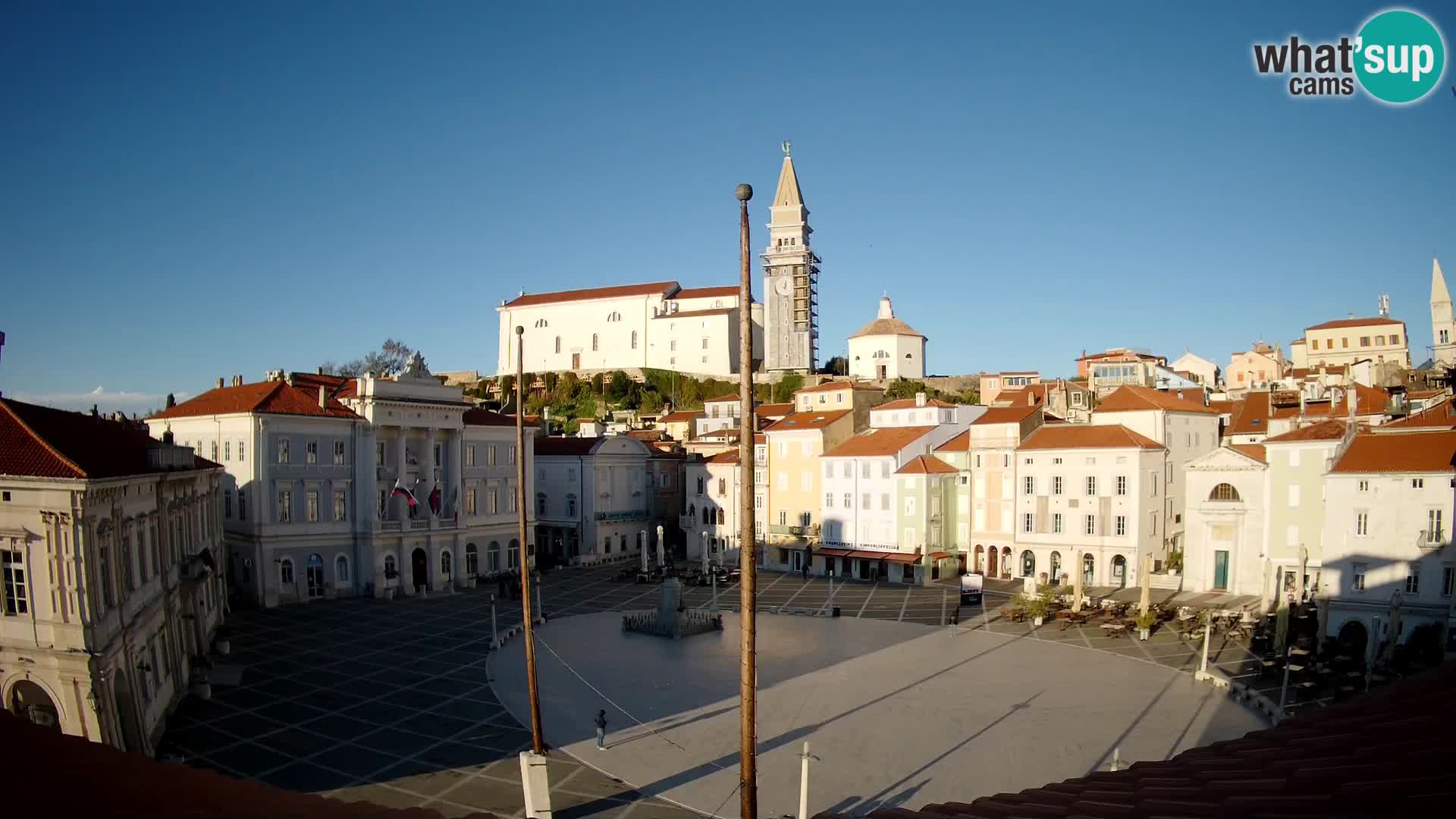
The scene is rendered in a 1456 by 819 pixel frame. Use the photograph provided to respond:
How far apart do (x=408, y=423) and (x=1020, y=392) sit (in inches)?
1611

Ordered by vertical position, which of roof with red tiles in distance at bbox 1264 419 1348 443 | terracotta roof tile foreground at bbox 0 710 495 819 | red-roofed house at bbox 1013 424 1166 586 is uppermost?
roof with red tiles in distance at bbox 1264 419 1348 443

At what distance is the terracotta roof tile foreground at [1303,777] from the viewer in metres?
6.18

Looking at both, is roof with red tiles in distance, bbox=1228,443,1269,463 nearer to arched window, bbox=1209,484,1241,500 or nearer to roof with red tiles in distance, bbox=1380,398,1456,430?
arched window, bbox=1209,484,1241,500

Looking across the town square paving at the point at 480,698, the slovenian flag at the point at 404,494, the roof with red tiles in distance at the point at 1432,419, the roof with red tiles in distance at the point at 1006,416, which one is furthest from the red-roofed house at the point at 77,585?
the roof with red tiles in distance at the point at 1432,419

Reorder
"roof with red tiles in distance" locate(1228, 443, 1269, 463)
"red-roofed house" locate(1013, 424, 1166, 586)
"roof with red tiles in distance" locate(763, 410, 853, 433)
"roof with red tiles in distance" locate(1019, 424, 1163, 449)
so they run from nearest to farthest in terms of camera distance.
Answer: "red-roofed house" locate(1013, 424, 1166, 586)
"roof with red tiles in distance" locate(1019, 424, 1163, 449)
"roof with red tiles in distance" locate(1228, 443, 1269, 463)
"roof with red tiles in distance" locate(763, 410, 853, 433)

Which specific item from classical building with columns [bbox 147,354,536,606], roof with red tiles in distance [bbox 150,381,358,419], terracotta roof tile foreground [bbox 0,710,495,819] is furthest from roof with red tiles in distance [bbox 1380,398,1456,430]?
roof with red tiles in distance [bbox 150,381,358,419]

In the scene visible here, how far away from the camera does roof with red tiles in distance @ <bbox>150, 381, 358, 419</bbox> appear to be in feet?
146

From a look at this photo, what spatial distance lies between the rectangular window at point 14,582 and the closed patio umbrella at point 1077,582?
3633 cm

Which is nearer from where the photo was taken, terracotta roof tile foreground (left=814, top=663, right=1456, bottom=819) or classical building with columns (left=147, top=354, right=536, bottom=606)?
terracotta roof tile foreground (left=814, top=663, right=1456, bottom=819)

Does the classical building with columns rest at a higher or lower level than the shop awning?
higher

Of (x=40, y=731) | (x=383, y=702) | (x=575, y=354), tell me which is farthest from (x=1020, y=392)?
(x=575, y=354)

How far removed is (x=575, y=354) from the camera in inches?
4860

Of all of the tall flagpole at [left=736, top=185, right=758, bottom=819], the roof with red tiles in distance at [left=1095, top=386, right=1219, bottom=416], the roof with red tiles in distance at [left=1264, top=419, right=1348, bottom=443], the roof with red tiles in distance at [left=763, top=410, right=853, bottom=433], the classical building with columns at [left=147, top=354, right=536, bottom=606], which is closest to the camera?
the tall flagpole at [left=736, top=185, right=758, bottom=819]

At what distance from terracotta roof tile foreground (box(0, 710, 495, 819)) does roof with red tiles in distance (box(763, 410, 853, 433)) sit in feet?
171
